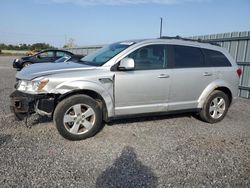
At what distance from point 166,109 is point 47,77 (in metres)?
2.48

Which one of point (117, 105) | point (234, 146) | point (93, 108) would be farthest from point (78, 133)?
point (234, 146)

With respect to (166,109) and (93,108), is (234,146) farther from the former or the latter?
(93,108)

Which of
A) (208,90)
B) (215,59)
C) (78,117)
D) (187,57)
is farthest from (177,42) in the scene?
(78,117)

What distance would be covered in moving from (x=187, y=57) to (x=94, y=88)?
224 centimetres

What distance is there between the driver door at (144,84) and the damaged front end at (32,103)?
1.19m

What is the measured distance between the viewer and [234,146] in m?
4.46

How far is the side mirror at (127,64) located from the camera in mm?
4445

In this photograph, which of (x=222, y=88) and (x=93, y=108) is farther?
(x=222, y=88)

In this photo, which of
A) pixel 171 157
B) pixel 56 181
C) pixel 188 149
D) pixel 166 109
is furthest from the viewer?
pixel 166 109

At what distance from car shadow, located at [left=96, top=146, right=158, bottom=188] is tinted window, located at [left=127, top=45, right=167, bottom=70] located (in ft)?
6.17

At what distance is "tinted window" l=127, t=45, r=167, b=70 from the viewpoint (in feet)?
15.8

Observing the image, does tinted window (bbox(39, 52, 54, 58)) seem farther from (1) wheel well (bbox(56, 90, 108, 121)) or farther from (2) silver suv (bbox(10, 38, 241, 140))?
(1) wheel well (bbox(56, 90, 108, 121))

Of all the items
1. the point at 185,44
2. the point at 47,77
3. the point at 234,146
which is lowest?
the point at 234,146

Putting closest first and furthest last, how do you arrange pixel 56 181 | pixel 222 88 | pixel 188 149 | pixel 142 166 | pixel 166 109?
1. pixel 56 181
2. pixel 142 166
3. pixel 188 149
4. pixel 166 109
5. pixel 222 88
